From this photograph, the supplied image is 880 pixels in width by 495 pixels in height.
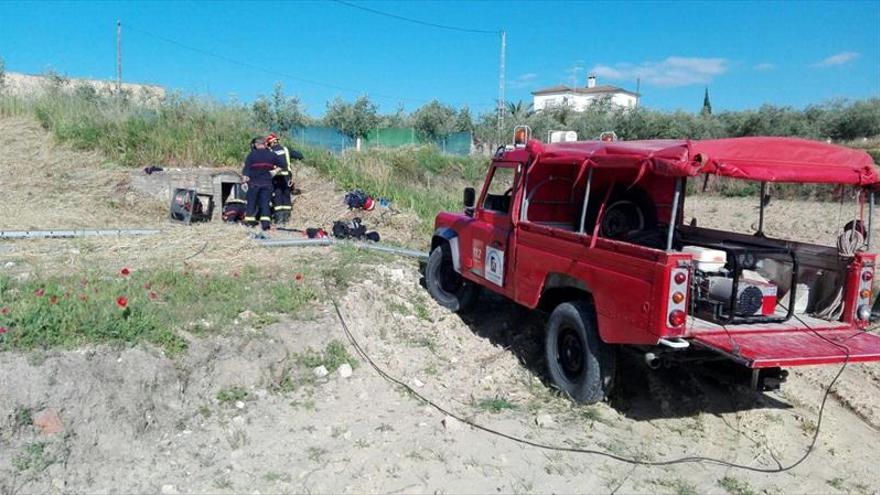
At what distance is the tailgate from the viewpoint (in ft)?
14.4

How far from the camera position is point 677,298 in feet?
14.8

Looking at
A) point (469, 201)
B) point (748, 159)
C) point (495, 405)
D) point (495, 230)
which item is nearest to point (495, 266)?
point (495, 230)

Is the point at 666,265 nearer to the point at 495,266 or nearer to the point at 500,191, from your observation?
the point at 495,266

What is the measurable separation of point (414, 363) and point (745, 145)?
11.8 feet

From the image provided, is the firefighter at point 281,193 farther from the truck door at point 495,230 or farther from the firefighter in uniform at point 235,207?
the truck door at point 495,230

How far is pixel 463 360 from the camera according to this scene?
678cm

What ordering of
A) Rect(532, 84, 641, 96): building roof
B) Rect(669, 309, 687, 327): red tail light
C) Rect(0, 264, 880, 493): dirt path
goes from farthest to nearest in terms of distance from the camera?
Rect(532, 84, 641, 96): building roof, Rect(669, 309, 687, 327): red tail light, Rect(0, 264, 880, 493): dirt path

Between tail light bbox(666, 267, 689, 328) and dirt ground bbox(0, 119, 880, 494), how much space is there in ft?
3.38

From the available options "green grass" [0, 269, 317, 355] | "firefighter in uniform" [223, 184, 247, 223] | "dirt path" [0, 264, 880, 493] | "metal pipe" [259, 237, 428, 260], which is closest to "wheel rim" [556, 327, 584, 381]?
"dirt path" [0, 264, 880, 493]

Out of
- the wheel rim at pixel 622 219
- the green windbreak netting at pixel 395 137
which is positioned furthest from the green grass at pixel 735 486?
the green windbreak netting at pixel 395 137

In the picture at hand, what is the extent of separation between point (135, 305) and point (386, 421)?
2.57 metres

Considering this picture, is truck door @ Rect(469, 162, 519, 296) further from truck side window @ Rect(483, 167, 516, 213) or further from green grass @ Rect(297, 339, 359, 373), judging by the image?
green grass @ Rect(297, 339, 359, 373)

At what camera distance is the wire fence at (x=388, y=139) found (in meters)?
24.4

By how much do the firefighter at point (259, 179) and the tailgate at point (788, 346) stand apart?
9.21 meters
